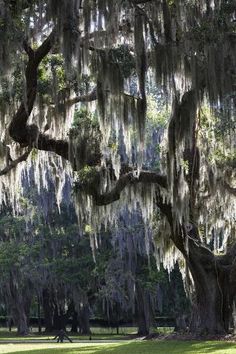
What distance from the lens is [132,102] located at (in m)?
12.9

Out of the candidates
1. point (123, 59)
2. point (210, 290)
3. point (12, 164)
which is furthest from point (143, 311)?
point (123, 59)

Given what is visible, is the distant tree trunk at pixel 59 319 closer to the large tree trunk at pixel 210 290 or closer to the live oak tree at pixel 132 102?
the live oak tree at pixel 132 102

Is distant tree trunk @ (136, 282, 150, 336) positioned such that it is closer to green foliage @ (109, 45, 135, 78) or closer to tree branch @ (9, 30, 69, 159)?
tree branch @ (9, 30, 69, 159)

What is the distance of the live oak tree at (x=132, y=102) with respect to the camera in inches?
431

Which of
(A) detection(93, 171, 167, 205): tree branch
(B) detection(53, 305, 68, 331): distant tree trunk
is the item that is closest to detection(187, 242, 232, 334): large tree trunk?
(A) detection(93, 171, 167, 205): tree branch

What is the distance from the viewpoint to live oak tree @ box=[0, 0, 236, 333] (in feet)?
35.9

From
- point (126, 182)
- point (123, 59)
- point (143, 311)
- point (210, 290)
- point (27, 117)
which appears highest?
point (123, 59)

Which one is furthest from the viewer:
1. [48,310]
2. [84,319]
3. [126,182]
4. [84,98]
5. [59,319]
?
[59,319]

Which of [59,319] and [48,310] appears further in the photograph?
[59,319]

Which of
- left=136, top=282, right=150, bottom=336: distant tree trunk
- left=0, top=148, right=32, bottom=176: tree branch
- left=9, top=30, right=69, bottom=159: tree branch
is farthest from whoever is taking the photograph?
left=136, top=282, right=150, bottom=336: distant tree trunk

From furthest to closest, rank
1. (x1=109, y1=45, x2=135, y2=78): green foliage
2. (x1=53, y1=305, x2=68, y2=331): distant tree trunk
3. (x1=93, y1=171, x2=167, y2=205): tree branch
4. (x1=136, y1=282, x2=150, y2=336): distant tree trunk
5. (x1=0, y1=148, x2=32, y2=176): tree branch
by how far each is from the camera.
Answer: (x1=53, y1=305, x2=68, y2=331): distant tree trunk < (x1=136, y1=282, x2=150, y2=336): distant tree trunk < (x1=93, y1=171, x2=167, y2=205): tree branch < (x1=0, y1=148, x2=32, y2=176): tree branch < (x1=109, y1=45, x2=135, y2=78): green foliage

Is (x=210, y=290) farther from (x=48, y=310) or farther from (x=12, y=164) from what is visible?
(x=48, y=310)

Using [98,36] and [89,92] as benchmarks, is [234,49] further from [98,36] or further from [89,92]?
[89,92]

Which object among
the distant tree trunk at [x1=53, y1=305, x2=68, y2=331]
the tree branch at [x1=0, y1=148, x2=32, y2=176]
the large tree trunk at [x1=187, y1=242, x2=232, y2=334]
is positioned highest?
the tree branch at [x1=0, y1=148, x2=32, y2=176]
